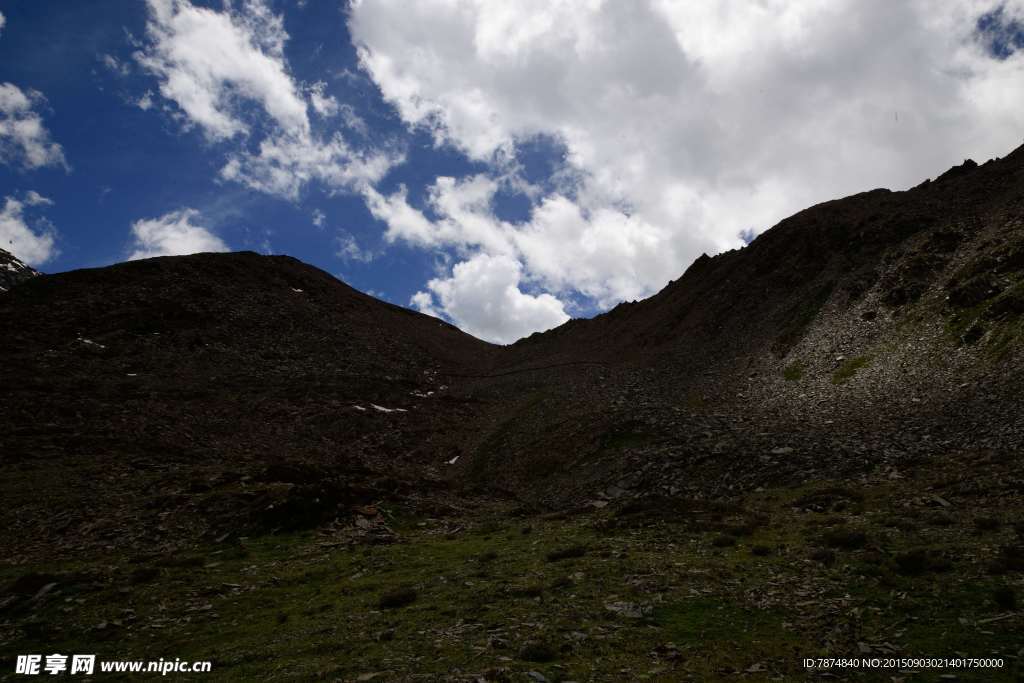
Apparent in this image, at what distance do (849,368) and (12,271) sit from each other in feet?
621

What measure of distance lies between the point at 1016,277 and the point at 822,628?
135 feet

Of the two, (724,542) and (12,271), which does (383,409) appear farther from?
(12,271)

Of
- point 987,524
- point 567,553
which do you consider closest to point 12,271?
point 567,553

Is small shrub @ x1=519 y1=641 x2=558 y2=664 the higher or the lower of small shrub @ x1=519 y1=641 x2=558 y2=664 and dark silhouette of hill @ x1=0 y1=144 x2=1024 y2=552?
the lower

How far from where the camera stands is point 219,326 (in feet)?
245

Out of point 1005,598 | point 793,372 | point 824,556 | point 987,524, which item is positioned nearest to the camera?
point 1005,598

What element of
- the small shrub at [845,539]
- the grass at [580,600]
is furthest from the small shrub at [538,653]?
the small shrub at [845,539]

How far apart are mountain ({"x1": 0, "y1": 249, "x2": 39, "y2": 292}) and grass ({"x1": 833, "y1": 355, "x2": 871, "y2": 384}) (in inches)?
6370

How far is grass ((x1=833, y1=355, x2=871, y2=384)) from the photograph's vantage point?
43125 millimetres

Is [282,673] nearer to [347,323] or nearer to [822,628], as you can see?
[822,628]

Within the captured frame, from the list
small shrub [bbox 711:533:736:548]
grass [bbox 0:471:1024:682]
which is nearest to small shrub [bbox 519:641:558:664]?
grass [bbox 0:471:1024:682]

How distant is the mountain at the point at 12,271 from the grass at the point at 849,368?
162 m

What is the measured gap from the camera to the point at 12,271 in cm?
15212

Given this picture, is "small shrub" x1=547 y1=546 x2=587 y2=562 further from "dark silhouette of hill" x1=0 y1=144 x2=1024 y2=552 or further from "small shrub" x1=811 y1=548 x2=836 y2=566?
"dark silhouette of hill" x1=0 y1=144 x2=1024 y2=552
